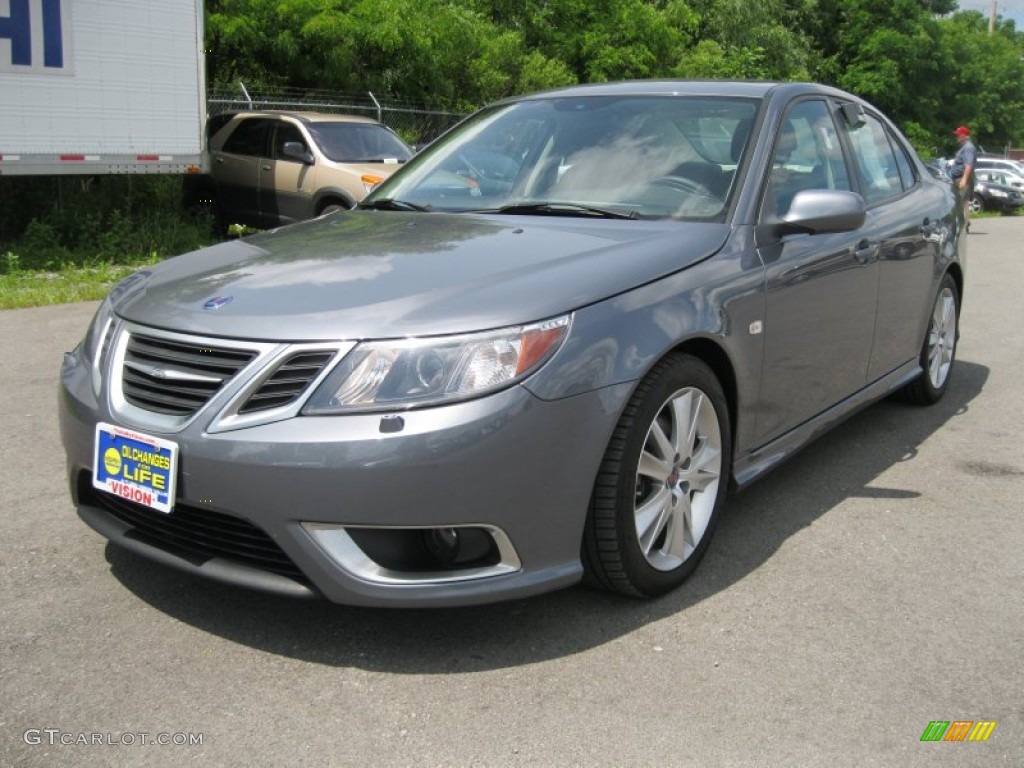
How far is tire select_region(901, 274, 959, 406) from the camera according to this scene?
5.77 metres

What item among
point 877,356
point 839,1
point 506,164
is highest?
point 839,1

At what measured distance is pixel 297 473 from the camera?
2.82 meters

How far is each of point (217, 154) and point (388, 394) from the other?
12378 millimetres

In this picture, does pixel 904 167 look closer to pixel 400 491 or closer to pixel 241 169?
pixel 400 491

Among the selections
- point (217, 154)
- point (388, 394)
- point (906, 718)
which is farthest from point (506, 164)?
point (217, 154)

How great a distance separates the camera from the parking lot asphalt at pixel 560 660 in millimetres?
2707

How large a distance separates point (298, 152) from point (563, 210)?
9.31m

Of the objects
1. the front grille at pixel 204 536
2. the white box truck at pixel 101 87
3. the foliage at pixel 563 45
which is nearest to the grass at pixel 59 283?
the white box truck at pixel 101 87

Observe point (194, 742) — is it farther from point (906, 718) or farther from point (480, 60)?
point (480, 60)

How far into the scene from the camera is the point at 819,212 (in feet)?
12.8

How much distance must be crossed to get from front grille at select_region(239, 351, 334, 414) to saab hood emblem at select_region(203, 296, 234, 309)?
393 mm

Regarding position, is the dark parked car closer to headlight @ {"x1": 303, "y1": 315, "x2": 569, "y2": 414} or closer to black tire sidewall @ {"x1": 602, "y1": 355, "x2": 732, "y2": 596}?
black tire sidewall @ {"x1": 602, "y1": 355, "x2": 732, "y2": 596}

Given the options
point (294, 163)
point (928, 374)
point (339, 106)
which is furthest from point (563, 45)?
point (928, 374)

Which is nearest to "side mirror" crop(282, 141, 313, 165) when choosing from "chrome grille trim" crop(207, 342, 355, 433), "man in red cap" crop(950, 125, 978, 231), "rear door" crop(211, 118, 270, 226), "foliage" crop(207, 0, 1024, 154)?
"rear door" crop(211, 118, 270, 226)
